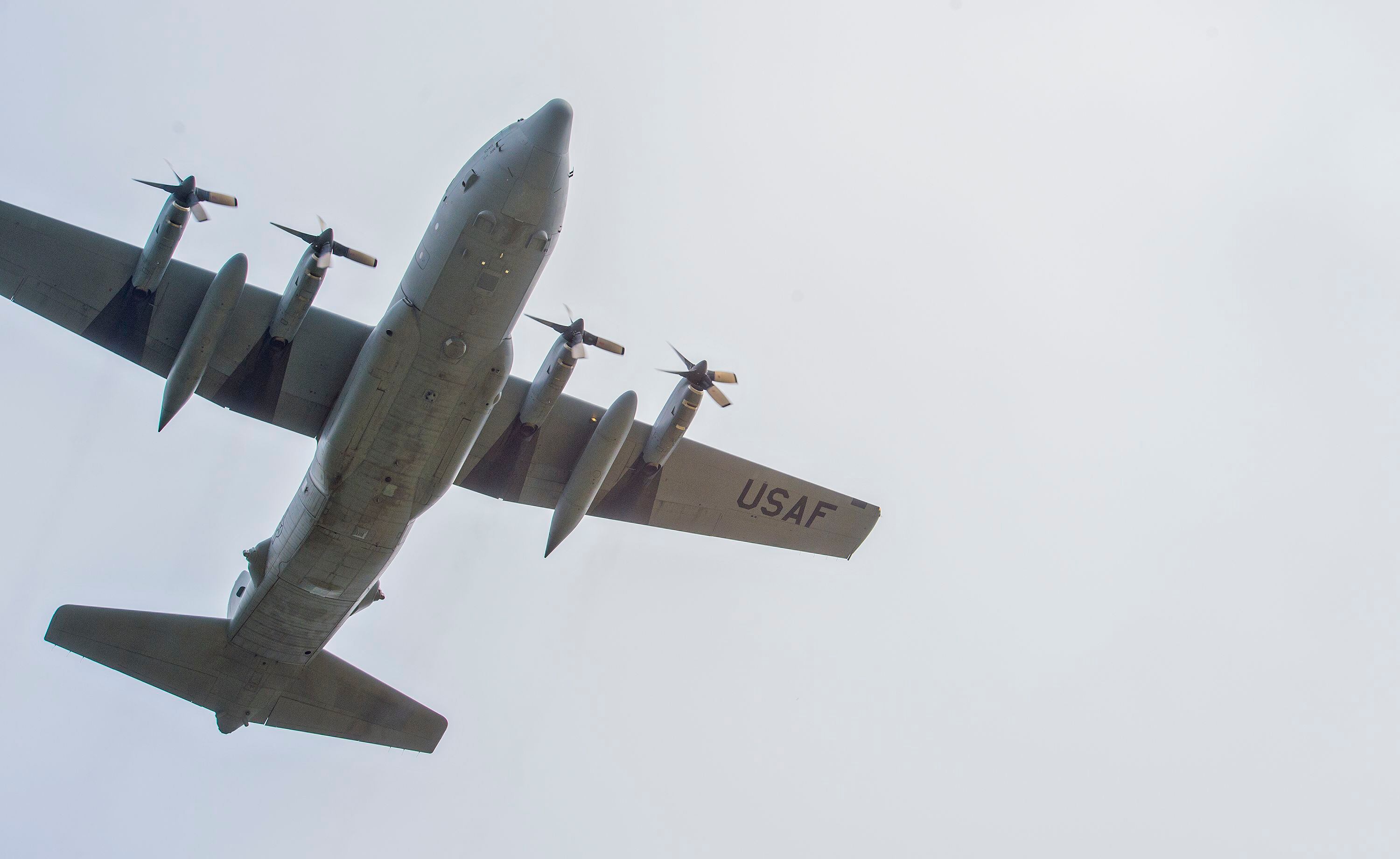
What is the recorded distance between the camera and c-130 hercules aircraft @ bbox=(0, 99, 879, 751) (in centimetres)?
1825

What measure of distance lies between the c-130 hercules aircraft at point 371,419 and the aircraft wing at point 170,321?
3cm

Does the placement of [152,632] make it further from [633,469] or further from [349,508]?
[633,469]

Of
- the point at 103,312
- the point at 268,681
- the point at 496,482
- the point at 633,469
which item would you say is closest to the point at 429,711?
the point at 268,681

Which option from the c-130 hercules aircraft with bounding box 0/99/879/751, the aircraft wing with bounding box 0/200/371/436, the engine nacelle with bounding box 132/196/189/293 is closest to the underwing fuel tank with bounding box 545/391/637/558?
the c-130 hercules aircraft with bounding box 0/99/879/751

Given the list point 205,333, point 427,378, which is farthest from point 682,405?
point 205,333

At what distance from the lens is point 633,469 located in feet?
75.3

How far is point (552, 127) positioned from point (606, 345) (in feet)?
14.7

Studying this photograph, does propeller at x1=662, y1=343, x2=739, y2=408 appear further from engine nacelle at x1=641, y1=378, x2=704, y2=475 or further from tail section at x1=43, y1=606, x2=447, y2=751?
tail section at x1=43, y1=606, x2=447, y2=751

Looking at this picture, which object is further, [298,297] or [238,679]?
[238,679]

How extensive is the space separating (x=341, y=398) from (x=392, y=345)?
1836mm

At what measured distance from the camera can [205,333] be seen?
1888cm

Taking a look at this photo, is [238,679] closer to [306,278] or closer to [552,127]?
[306,278]

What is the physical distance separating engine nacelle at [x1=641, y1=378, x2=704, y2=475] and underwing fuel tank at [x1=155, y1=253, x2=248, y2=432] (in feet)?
26.0

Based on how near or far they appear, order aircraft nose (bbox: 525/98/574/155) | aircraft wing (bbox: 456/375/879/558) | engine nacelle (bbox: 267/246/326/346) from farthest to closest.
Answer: aircraft wing (bbox: 456/375/879/558) → engine nacelle (bbox: 267/246/326/346) → aircraft nose (bbox: 525/98/574/155)
